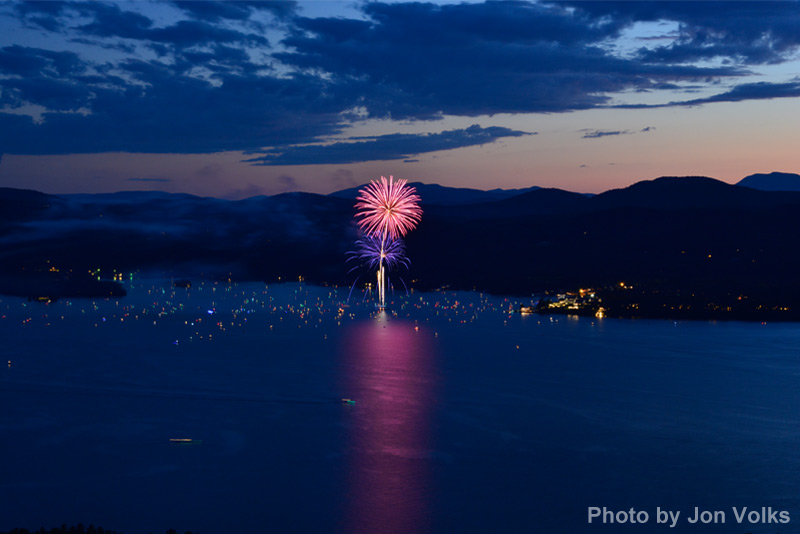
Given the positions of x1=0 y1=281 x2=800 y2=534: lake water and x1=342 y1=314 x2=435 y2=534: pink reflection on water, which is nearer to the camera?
x1=342 y1=314 x2=435 y2=534: pink reflection on water

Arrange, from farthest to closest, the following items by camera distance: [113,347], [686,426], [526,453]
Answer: [113,347] → [686,426] → [526,453]

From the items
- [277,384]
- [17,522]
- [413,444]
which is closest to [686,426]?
[413,444]

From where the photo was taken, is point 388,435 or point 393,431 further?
point 393,431

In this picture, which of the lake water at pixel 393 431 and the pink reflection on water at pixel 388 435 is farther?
the lake water at pixel 393 431

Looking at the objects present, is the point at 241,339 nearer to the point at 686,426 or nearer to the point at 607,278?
the point at 686,426
